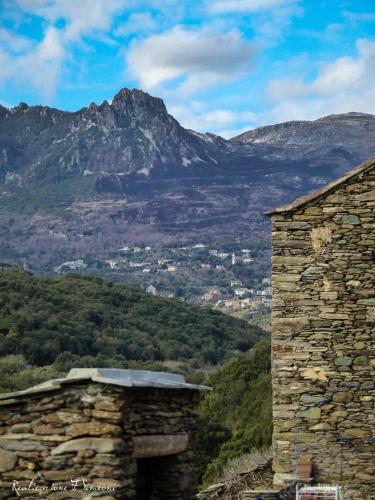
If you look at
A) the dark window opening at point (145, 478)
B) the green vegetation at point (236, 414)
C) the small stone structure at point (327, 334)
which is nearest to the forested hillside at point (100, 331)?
the green vegetation at point (236, 414)

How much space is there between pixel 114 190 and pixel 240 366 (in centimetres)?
16419

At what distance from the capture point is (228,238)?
6614 inches

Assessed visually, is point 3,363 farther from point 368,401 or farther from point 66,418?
point 66,418

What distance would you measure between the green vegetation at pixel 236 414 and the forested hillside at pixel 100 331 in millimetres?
6912

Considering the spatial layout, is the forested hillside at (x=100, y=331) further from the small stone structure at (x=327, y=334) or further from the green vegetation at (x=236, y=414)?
the small stone structure at (x=327, y=334)

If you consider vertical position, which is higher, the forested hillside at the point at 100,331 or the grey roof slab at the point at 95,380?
the forested hillside at the point at 100,331

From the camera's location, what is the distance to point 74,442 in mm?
7016

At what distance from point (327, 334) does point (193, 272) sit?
136m

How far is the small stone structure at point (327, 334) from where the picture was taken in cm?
1170

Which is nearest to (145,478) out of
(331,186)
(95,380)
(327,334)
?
(95,380)

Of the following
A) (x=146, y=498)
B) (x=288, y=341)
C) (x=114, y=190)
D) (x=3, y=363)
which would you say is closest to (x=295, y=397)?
(x=288, y=341)

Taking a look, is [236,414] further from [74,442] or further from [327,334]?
[74,442]

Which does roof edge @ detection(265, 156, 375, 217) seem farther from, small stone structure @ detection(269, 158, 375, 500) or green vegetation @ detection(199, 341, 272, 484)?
green vegetation @ detection(199, 341, 272, 484)

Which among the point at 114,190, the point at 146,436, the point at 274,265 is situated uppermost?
the point at 114,190
